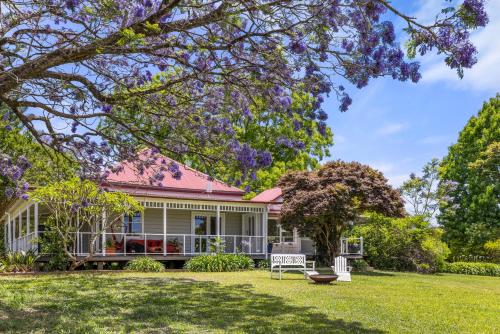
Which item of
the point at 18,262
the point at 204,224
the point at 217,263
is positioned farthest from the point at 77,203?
the point at 204,224

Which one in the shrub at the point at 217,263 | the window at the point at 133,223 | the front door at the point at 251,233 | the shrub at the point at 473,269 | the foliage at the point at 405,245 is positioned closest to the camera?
the shrub at the point at 217,263

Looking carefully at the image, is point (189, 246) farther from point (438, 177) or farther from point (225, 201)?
point (438, 177)

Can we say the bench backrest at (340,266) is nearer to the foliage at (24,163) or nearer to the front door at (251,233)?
the front door at (251,233)

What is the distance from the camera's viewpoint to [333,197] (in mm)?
20953

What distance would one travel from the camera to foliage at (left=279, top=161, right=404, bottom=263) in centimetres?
2112

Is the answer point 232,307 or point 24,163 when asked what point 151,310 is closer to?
point 232,307

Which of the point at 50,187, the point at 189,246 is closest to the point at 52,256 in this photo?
the point at 50,187

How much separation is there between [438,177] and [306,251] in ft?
41.2

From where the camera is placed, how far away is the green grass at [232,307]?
9180 mm

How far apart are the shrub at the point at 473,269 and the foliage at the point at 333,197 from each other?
7.77 m

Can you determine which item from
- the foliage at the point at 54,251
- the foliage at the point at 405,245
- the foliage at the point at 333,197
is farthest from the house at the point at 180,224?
the foliage at the point at 405,245

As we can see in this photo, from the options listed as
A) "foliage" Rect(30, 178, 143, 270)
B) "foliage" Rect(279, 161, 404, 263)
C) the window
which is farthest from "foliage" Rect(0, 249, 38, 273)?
"foliage" Rect(279, 161, 404, 263)

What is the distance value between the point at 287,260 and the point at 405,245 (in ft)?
30.0

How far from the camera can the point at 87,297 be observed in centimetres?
1234
